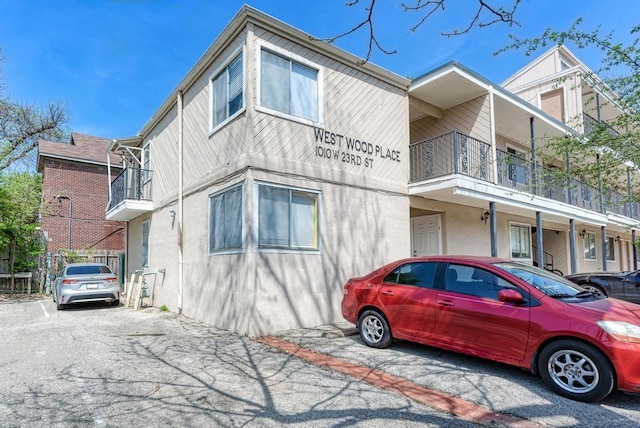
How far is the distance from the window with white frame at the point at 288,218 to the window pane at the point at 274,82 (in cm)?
173

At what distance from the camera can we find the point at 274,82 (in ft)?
26.3

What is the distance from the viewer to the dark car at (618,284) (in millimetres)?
10672

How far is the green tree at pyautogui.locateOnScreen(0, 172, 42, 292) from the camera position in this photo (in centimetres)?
1466

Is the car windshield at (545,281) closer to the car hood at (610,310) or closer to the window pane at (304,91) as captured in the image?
the car hood at (610,310)

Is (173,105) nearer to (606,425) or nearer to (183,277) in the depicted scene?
(183,277)

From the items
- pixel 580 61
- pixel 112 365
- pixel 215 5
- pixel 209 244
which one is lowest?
pixel 112 365

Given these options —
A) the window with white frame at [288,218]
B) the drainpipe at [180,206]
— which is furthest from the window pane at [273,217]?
the drainpipe at [180,206]

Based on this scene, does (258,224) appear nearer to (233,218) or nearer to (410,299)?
(233,218)

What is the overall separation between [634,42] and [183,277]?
10.5 metres

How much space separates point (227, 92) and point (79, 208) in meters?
14.6

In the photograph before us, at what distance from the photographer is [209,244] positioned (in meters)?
8.76

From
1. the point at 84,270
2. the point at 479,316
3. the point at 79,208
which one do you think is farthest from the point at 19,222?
the point at 479,316

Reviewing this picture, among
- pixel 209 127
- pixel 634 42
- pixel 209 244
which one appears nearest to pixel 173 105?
pixel 209 127

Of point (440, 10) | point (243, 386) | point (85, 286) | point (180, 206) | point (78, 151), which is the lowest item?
point (243, 386)
